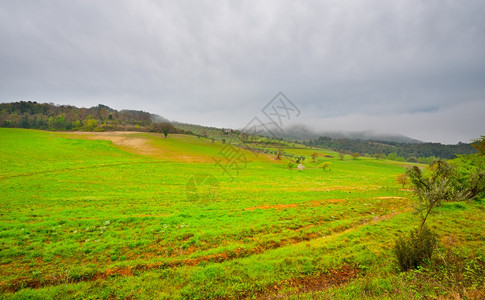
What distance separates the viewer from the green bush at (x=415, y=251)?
752 centimetres

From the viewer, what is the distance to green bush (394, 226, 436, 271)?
752cm

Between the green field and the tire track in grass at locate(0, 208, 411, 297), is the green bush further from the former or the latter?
the tire track in grass at locate(0, 208, 411, 297)

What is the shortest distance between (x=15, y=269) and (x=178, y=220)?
25.4ft

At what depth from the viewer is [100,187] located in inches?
919

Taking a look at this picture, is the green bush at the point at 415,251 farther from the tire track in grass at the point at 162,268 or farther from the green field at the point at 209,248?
the tire track in grass at the point at 162,268

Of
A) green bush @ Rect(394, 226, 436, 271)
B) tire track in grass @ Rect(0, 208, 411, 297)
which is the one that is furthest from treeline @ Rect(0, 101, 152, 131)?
green bush @ Rect(394, 226, 436, 271)

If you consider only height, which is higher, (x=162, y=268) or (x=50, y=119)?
(x=50, y=119)

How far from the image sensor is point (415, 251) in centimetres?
771

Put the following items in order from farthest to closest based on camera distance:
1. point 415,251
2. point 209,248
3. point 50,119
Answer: point 50,119 → point 209,248 → point 415,251

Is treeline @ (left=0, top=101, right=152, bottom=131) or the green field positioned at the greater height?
treeline @ (left=0, top=101, right=152, bottom=131)

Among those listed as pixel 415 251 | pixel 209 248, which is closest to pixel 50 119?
pixel 209 248

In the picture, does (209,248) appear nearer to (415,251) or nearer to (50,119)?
(415,251)

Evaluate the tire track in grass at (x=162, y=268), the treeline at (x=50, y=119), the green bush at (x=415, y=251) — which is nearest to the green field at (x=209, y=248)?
the tire track in grass at (x=162, y=268)

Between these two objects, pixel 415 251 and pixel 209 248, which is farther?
pixel 209 248
